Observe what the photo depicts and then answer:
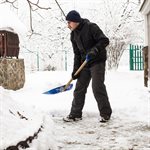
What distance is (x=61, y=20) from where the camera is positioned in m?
26.2

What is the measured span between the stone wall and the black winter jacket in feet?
19.8

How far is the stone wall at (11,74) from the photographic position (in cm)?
1242

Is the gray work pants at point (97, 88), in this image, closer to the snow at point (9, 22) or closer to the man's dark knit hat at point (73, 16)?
the man's dark knit hat at point (73, 16)

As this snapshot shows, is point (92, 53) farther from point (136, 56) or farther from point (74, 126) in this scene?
point (136, 56)

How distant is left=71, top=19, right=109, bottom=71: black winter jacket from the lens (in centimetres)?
644

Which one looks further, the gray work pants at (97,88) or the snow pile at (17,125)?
the gray work pants at (97,88)

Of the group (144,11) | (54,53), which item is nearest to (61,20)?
(54,53)

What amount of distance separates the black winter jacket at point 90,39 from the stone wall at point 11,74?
6.03 m

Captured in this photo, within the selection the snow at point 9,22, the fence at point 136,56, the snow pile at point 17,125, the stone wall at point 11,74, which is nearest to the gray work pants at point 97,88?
the snow pile at point 17,125

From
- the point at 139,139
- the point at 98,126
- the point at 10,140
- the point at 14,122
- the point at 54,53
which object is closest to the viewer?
the point at 10,140

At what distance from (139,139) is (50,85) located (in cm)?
889

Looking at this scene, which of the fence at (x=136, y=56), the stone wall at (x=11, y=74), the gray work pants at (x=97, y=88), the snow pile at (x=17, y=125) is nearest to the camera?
the snow pile at (x=17, y=125)

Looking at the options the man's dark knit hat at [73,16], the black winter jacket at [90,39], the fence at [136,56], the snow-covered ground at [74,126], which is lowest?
the fence at [136,56]

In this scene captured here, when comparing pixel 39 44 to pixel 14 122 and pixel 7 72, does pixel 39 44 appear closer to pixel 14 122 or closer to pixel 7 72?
pixel 7 72
